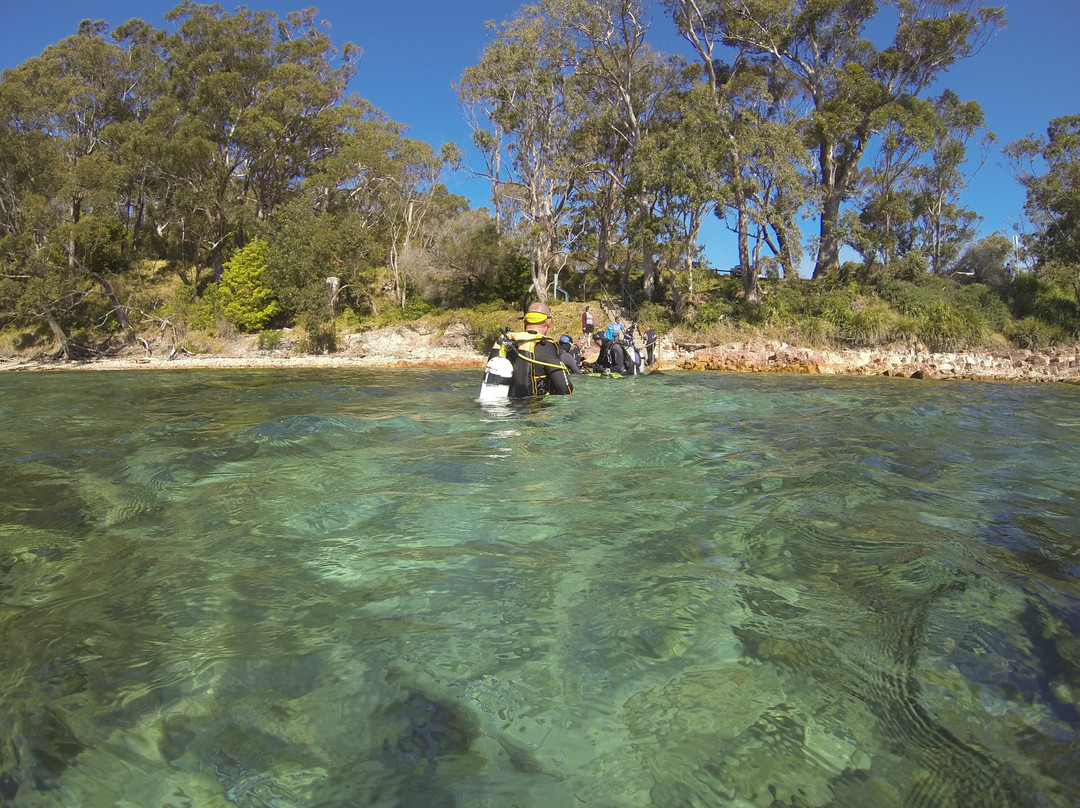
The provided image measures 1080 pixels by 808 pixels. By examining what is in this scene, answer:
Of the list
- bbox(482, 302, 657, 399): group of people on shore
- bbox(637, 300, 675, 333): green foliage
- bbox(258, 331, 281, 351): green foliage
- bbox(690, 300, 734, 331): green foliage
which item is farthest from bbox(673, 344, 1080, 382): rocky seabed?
bbox(258, 331, 281, 351): green foliage

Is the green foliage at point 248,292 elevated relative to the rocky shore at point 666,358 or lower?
elevated

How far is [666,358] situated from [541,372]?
1503 centimetres

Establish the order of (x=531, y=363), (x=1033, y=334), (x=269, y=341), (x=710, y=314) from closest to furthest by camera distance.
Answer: (x=531, y=363), (x=1033, y=334), (x=710, y=314), (x=269, y=341)

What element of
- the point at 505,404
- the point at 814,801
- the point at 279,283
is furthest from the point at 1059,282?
the point at 279,283

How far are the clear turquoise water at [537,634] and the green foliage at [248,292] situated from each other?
2483 cm

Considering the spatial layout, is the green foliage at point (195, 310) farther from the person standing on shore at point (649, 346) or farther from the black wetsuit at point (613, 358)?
the black wetsuit at point (613, 358)

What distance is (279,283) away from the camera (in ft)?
90.1

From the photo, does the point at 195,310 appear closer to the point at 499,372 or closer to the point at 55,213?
the point at 55,213

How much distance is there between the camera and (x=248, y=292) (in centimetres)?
2805

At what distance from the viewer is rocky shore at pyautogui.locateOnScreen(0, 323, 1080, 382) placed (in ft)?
59.8

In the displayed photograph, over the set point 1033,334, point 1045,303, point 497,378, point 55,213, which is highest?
point 55,213

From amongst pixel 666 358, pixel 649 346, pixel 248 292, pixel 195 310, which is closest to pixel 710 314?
pixel 666 358

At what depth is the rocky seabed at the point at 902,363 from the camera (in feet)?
57.9

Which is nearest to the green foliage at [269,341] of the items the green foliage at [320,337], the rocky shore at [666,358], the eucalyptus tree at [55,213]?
the rocky shore at [666,358]
